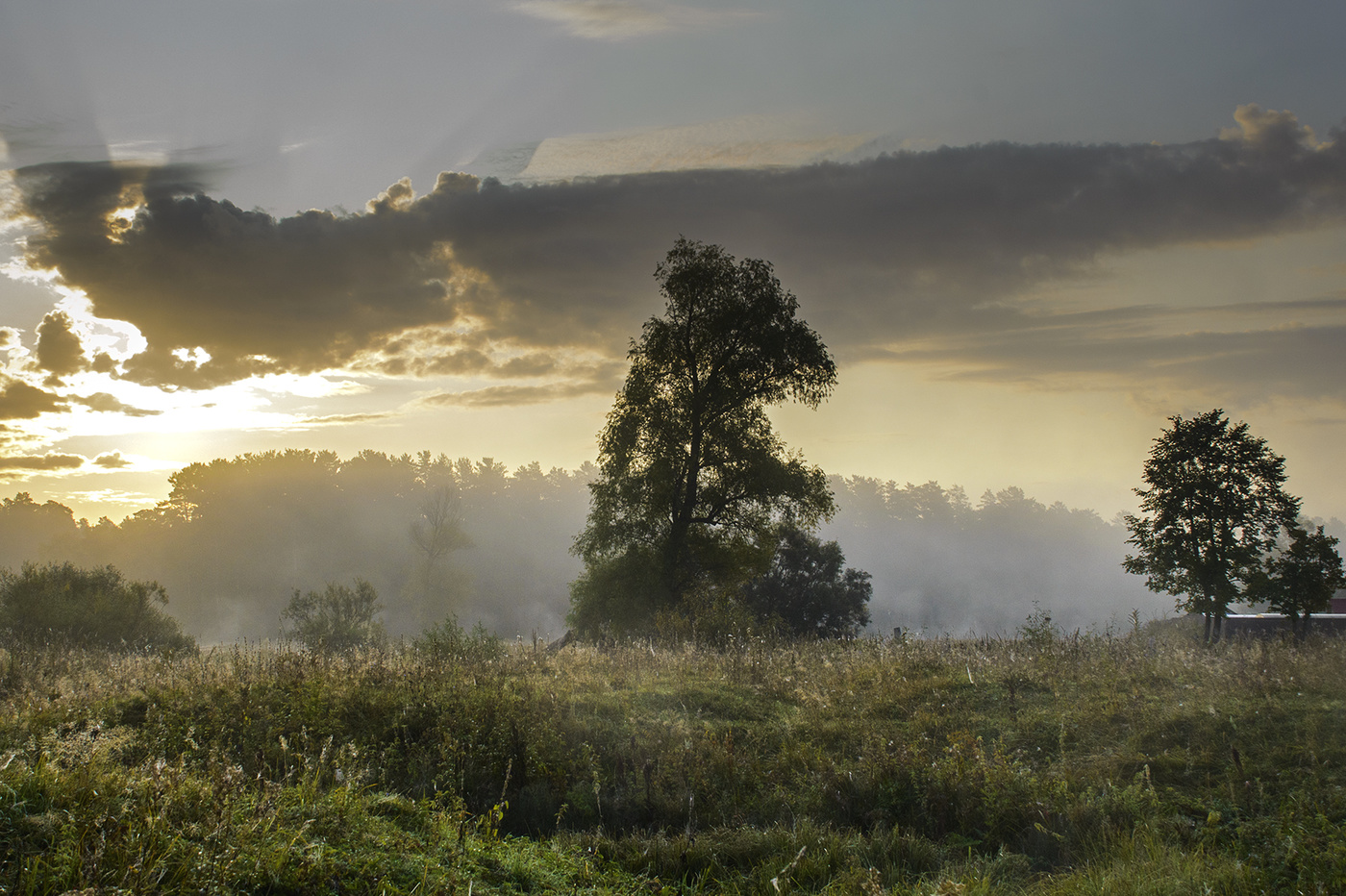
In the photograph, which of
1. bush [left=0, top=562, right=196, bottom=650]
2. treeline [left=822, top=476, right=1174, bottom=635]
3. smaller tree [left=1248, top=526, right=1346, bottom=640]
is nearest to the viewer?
bush [left=0, top=562, right=196, bottom=650]

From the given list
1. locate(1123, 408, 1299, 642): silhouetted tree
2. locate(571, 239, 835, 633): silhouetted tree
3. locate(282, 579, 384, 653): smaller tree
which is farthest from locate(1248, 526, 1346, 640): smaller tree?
locate(282, 579, 384, 653): smaller tree

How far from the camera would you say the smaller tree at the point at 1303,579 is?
33281 mm

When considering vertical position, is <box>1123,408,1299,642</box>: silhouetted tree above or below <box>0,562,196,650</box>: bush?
above

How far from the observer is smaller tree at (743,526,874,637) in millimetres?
38500

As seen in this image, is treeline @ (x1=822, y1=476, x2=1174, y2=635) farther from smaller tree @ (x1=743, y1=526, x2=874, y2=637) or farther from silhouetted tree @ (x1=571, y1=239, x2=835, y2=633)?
silhouetted tree @ (x1=571, y1=239, x2=835, y2=633)

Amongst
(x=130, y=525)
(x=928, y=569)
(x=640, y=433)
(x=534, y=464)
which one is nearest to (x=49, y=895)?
(x=640, y=433)

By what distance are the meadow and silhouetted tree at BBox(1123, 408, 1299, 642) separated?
27245mm

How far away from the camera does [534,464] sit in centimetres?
14362

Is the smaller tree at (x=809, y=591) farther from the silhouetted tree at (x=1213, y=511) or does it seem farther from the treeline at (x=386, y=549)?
the treeline at (x=386, y=549)

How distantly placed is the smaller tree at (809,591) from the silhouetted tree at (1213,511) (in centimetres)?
1384

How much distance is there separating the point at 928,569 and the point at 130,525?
141 meters

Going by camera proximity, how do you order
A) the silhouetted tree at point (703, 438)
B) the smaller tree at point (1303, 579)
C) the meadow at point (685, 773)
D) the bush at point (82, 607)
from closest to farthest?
the meadow at point (685, 773), the silhouetted tree at point (703, 438), the bush at point (82, 607), the smaller tree at point (1303, 579)

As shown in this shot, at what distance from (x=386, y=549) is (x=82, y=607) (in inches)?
2717

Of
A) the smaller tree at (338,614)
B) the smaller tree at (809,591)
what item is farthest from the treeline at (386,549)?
the smaller tree at (809,591)
